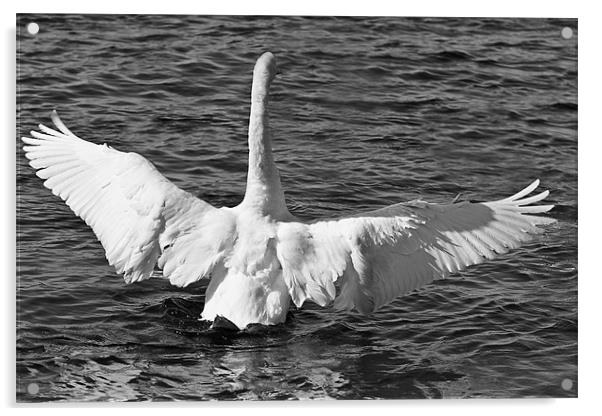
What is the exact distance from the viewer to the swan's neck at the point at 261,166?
622cm

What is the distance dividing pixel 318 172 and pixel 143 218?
37.6 inches

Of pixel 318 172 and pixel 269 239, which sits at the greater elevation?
pixel 318 172

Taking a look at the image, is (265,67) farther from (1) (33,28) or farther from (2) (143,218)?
(1) (33,28)

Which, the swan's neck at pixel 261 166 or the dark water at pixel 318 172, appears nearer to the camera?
the dark water at pixel 318 172

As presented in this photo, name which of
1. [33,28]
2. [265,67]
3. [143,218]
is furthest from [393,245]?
[33,28]

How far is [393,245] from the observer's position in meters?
6.15

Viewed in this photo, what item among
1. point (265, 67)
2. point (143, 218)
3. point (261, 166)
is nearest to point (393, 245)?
point (261, 166)

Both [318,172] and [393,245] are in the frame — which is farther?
[318,172]

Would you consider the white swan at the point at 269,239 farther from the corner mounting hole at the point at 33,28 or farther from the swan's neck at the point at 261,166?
the corner mounting hole at the point at 33,28

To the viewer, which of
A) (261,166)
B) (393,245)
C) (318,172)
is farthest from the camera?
(318,172)

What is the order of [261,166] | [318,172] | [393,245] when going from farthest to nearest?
1. [318,172]
2. [261,166]
3. [393,245]

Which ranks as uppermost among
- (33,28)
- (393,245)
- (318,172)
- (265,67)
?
(33,28)

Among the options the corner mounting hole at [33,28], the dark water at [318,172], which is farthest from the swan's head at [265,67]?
the corner mounting hole at [33,28]

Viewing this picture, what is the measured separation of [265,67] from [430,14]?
0.66 m
